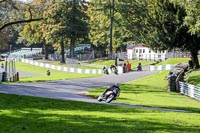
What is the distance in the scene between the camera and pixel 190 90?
1297 inches

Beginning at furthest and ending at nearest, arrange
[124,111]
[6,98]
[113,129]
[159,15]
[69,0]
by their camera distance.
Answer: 1. [69,0]
2. [159,15]
3. [6,98]
4. [124,111]
5. [113,129]

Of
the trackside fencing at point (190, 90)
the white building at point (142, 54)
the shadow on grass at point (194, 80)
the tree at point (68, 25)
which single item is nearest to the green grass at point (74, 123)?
the trackside fencing at point (190, 90)

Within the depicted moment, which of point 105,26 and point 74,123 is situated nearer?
point 74,123

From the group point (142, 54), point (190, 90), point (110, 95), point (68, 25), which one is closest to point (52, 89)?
point (110, 95)

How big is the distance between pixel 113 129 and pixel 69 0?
243 feet

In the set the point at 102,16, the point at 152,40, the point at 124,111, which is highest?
the point at 102,16

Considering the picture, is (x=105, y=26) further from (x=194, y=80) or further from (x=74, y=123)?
(x=74, y=123)

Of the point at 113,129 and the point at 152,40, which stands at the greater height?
the point at 152,40

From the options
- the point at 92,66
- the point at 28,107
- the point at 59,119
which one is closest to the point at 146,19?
the point at 92,66

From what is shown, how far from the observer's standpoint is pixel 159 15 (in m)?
46.6

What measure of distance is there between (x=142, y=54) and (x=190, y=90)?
171 ft

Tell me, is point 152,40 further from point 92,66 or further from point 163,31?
point 92,66

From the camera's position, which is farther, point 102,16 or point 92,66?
point 102,16

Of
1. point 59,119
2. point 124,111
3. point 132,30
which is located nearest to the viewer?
point 59,119
